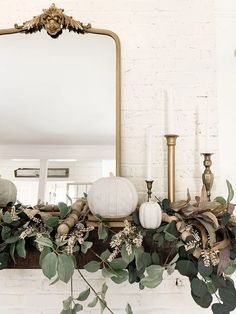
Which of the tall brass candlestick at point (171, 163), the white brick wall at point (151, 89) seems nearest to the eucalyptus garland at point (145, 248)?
the tall brass candlestick at point (171, 163)

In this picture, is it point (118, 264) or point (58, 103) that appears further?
point (58, 103)

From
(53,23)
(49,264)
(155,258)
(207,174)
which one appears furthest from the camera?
(53,23)

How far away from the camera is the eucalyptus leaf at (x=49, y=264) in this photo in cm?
98

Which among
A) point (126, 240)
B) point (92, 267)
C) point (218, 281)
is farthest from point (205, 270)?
point (92, 267)

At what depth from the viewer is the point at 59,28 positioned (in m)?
1.43

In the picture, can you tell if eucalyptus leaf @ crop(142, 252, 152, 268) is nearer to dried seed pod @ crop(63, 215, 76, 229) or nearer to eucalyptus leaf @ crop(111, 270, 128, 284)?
eucalyptus leaf @ crop(111, 270, 128, 284)

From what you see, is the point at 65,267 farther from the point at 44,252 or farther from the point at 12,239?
the point at 12,239

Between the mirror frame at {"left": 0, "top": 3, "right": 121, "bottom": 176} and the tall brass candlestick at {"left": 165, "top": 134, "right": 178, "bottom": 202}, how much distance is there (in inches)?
9.5

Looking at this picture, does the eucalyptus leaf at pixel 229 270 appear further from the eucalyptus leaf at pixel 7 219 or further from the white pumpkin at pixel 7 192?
the white pumpkin at pixel 7 192

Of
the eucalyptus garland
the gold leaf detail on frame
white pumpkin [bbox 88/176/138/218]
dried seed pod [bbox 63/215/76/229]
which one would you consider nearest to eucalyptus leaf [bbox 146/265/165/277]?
the eucalyptus garland

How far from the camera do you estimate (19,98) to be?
55.2 inches

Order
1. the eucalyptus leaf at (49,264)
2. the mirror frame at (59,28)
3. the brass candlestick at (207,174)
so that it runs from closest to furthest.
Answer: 1. the eucalyptus leaf at (49,264)
2. the brass candlestick at (207,174)
3. the mirror frame at (59,28)

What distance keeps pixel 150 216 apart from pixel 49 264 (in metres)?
0.40

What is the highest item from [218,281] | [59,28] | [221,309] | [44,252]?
[59,28]
